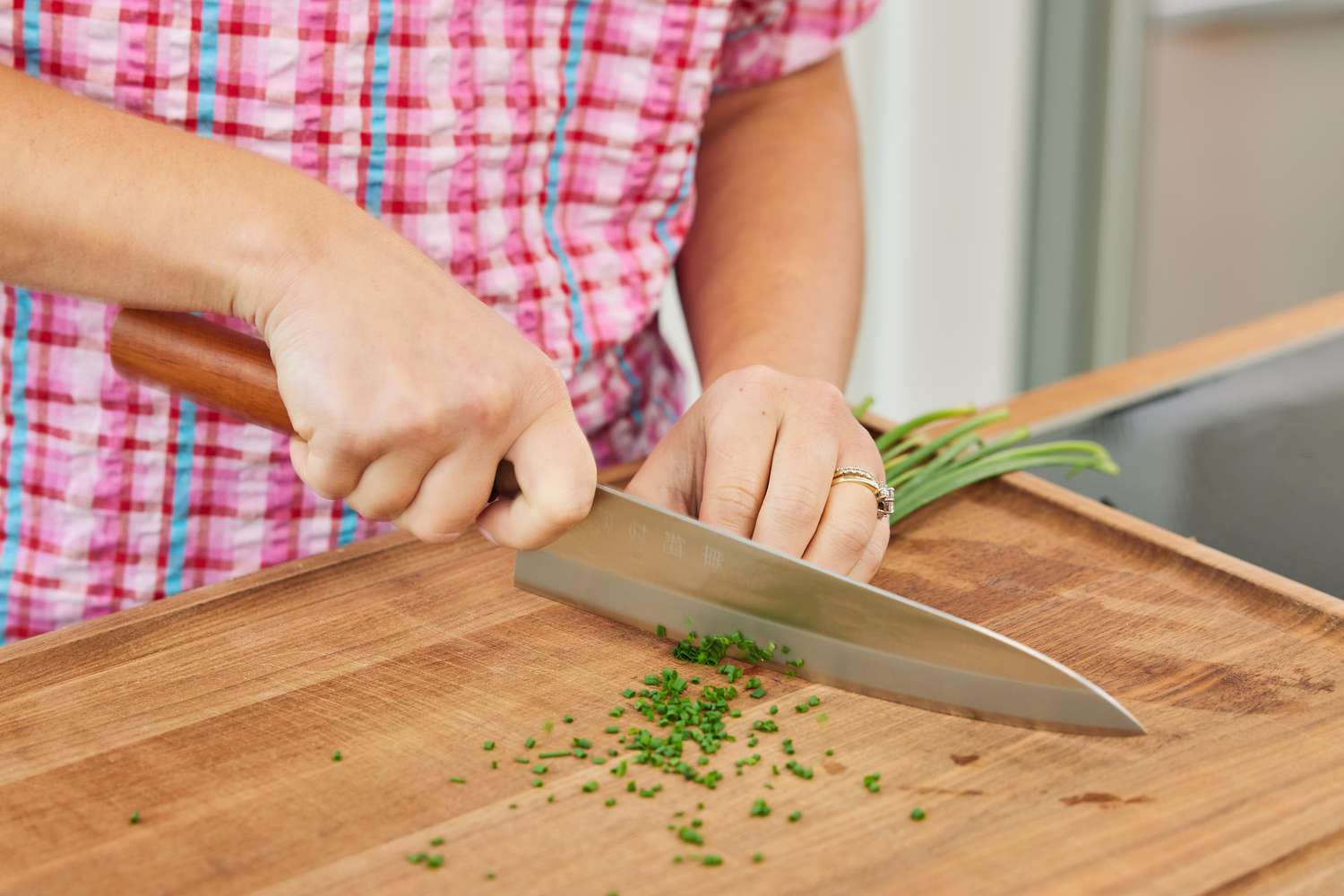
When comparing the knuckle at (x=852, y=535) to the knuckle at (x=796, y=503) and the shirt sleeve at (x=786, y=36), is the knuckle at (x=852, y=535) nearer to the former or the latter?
the knuckle at (x=796, y=503)

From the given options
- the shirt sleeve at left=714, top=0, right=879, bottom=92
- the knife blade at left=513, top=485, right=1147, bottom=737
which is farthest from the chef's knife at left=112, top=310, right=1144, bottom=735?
the shirt sleeve at left=714, top=0, right=879, bottom=92

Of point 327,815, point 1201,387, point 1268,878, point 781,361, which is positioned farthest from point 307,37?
point 1201,387

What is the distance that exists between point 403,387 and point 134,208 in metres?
0.20

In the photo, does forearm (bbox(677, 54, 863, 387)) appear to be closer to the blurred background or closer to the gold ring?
the gold ring

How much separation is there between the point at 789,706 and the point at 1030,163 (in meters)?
2.29

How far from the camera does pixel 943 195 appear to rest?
113 inches

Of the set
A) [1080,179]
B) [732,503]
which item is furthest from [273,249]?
[1080,179]

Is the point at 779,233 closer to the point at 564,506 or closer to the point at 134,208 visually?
the point at 564,506

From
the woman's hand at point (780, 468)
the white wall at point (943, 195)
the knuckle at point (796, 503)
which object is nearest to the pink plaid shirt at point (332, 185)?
the woman's hand at point (780, 468)

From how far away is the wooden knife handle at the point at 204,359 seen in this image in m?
0.91

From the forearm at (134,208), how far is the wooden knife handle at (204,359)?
59 millimetres

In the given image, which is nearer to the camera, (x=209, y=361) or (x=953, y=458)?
(x=209, y=361)

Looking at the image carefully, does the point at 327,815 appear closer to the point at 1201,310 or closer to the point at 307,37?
the point at 307,37

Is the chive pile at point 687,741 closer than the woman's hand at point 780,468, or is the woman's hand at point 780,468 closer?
the chive pile at point 687,741
